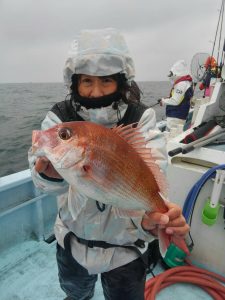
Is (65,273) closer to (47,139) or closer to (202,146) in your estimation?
(47,139)

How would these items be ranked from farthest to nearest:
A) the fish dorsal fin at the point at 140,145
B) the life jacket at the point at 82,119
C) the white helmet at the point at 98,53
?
the life jacket at the point at 82,119
the white helmet at the point at 98,53
the fish dorsal fin at the point at 140,145

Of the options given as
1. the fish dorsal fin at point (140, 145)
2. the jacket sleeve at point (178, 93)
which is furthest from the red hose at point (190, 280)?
the jacket sleeve at point (178, 93)

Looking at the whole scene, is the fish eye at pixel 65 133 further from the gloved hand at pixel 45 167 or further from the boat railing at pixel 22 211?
the boat railing at pixel 22 211

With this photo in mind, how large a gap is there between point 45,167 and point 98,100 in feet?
1.81

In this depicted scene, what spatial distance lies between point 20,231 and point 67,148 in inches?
100

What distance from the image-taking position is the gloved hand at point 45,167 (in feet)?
4.18

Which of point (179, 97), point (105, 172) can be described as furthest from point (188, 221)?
point (179, 97)

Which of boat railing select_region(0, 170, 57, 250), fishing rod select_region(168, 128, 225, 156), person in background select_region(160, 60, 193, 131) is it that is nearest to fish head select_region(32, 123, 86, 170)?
fishing rod select_region(168, 128, 225, 156)

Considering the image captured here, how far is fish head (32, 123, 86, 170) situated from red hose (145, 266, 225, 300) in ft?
6.92

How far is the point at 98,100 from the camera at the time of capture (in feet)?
5.45

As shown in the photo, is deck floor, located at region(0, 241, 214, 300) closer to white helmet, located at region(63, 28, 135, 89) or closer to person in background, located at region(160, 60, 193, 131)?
white helmet, located at region(63, 28, 135, 89)

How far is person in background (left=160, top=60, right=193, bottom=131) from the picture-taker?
7820 mm

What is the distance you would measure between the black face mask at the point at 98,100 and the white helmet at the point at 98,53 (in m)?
0.14

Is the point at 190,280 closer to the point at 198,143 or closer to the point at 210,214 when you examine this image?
the point at 210,214
